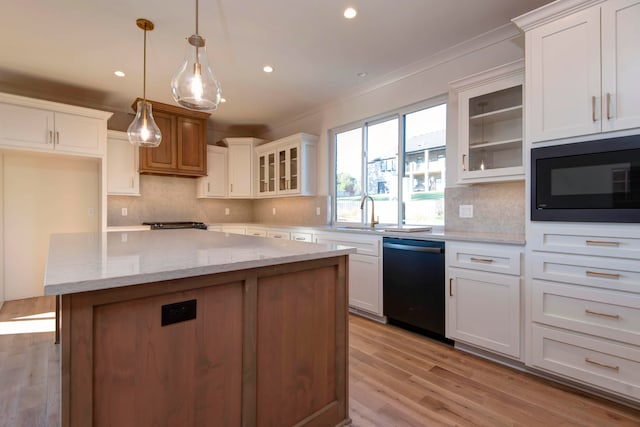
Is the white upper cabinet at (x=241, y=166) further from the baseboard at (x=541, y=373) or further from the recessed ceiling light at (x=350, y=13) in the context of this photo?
the baseboard at (x=541, y=373)

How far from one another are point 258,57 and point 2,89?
318 centimetres

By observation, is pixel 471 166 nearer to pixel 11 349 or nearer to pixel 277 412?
pixel 277 412

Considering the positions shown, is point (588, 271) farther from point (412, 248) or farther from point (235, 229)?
point (235, 229)

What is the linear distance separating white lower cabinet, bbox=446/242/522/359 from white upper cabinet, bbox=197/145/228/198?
3.78m

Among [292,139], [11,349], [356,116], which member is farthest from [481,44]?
[11,349]

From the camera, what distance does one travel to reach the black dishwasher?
8.48 ft

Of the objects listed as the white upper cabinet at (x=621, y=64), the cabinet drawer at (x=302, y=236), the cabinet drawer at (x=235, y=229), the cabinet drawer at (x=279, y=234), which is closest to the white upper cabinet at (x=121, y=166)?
the cabinet drawer at (x=235, y=229)

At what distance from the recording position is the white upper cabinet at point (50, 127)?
335 centimetres

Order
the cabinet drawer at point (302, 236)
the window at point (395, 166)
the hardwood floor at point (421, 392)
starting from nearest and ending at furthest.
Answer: the hardwood floor at point (421, 392)
the window at point (395, 166)
the cabinet drawer at point (302, 236)

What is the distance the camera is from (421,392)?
1.91m

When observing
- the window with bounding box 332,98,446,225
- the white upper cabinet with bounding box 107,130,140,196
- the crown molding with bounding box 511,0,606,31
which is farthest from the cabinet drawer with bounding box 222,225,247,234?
the crown molding with bounding box 511,0,606,31

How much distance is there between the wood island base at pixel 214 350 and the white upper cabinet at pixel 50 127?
3637 mm

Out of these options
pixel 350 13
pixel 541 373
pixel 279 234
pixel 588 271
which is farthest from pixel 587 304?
pixel 279 234

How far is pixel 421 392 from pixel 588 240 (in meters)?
1.33
